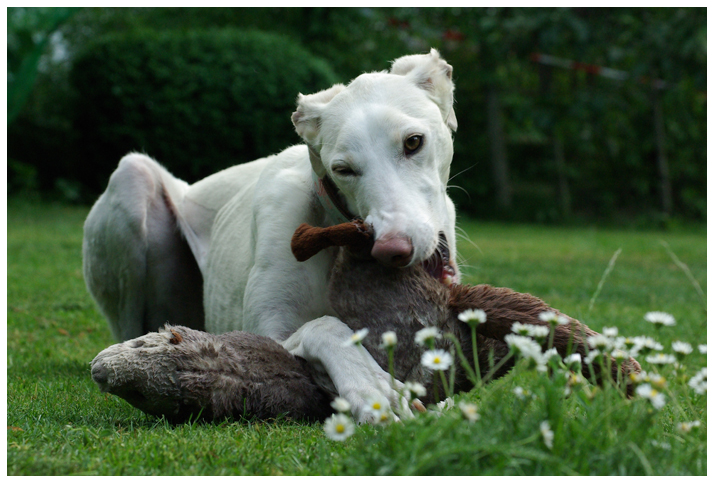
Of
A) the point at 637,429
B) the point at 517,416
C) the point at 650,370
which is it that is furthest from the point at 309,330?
the point at 650,370

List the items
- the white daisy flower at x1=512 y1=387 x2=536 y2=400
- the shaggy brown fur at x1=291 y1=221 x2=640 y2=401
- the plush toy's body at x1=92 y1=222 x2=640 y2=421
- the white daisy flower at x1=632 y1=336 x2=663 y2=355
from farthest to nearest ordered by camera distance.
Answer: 1. the shaggy brown fur at x1=291 y1=221 x2=640 y2=401
2. the plush toy's body at x1=92 y1=222 x2=640 y2=421
3. the white daisy flower at x1=632 y1=336 x2=663 y2=355
4. the white daisy flower at x1=512 y1=387 x2=536 y2=400

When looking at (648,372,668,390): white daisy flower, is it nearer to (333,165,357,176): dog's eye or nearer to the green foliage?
(333,165,357,176): dog's eye

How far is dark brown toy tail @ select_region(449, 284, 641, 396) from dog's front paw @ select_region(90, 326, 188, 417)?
0.90m

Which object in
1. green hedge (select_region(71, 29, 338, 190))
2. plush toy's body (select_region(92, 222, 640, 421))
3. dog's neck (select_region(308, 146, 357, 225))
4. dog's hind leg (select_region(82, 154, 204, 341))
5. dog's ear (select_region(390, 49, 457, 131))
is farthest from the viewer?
green hedge (select_region(71, 29, 338, 190))

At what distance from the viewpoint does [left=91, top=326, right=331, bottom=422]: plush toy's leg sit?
86.5 inches

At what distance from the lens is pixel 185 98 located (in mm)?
12961

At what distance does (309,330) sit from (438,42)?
1599 centimetres

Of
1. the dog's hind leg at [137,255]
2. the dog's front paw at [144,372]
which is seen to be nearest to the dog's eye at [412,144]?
the dog's front paw at [144,372]

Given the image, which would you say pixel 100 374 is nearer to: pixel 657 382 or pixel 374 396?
pixel 374 396

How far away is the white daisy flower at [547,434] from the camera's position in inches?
63.4

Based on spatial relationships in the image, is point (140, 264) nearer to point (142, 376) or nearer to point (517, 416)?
point (142, 376)

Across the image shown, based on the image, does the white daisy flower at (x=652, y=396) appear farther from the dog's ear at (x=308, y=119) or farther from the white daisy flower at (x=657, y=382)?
the dog's ear at (x=308, y=119)

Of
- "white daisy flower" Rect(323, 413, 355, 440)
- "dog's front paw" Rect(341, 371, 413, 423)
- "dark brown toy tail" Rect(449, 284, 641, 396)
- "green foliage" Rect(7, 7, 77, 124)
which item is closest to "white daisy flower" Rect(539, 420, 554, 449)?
"white daisy flower" Rect(323, 413, 355, 440)

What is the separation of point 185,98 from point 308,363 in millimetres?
11141
